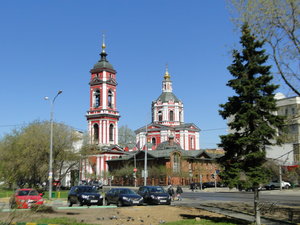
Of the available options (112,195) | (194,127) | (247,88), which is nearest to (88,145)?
(112,195)

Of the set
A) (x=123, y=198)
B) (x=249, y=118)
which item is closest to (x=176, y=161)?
(x=123, y=198)

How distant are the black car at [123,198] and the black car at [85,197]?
2.72 ft

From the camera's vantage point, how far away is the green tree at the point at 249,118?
15711 mm

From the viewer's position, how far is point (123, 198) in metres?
25.7

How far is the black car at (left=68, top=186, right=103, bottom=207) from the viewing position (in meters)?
26.2

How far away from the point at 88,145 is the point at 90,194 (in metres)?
28.4

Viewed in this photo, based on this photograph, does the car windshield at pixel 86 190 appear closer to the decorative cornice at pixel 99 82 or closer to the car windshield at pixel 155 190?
the car windshield at pixel 155 190

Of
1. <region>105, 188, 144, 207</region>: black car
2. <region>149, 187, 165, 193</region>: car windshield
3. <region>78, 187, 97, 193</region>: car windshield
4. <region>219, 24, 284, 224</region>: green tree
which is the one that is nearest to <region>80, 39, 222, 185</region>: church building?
<region>78, 187, 97, 193</region>: car windshield

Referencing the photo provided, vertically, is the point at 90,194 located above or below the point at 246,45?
below

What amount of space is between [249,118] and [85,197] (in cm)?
1446

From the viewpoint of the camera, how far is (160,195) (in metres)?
27.5

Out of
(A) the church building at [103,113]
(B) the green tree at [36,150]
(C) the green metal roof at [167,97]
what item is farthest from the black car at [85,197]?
(C) the green metal roof at [167,97]

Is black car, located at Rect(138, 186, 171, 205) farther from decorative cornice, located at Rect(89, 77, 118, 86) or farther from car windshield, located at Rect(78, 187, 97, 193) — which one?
decorative cornice, located at Rect(89, 77, 118, 86)

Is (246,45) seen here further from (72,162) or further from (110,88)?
(110,88)
